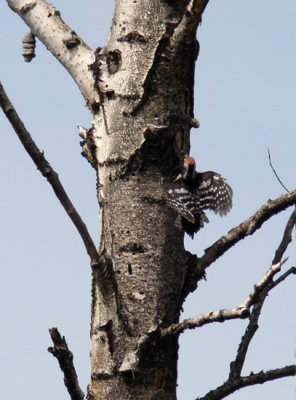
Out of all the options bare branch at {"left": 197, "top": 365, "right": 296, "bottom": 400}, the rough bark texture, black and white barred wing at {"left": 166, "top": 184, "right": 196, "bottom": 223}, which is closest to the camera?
bare branch at {"left": 197, "top": 365, "right": 296, "bottom": 400}

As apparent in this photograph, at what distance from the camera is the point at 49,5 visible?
13.1ft

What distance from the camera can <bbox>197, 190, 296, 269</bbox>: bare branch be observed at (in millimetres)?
2869

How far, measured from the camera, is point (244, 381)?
9.35 ft

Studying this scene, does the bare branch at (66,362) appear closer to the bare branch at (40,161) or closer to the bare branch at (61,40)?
the bare branch at (40,161)

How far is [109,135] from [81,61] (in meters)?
0.53

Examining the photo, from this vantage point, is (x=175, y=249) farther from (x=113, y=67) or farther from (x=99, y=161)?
(x=113, y=67)

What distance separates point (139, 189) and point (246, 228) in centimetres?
53

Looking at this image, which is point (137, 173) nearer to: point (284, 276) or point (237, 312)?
point (284, 276)

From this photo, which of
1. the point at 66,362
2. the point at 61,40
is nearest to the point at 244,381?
the point at 66,362

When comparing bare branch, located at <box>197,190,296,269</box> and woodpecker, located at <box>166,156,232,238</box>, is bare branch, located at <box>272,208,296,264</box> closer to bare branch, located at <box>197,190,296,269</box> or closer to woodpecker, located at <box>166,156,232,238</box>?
bare branch, located at <box>197,190,296,269</box>

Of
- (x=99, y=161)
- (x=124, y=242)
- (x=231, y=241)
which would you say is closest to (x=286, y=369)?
(x=231, y=241)

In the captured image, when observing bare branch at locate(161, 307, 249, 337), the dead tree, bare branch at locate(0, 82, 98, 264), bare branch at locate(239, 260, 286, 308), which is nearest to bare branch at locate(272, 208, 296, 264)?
the dead tree

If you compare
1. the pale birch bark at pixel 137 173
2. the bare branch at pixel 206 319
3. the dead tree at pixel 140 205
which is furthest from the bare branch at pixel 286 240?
the bare branch at pixel 206 319

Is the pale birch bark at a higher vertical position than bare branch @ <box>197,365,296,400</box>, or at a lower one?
higher
